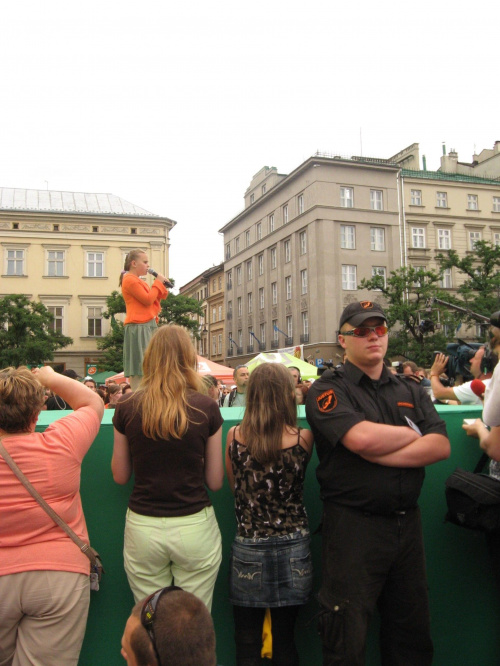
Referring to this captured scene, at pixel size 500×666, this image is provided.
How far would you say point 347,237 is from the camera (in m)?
47.9

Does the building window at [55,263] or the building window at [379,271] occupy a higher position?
the building window at [55,263]

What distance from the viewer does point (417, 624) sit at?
2701mm

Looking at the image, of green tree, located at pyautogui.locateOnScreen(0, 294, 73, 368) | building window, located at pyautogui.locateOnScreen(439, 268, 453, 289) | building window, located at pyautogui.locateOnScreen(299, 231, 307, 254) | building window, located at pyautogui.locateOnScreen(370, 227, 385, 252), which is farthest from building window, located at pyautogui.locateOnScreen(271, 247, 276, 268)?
green tree, located at pyautogui.locateOnScreen(0, 294, 73, 368)

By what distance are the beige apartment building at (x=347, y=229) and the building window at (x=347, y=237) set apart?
9cm

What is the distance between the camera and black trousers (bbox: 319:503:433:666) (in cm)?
254

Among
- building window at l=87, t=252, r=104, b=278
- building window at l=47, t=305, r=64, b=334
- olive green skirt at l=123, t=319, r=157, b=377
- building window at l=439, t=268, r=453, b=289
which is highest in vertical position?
building window at l=87, t=252, r=104, b=278

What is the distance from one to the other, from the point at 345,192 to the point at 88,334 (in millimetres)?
25764

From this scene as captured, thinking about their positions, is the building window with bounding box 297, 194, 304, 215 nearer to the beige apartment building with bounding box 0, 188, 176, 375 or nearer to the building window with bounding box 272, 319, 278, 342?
the building window with bounding box 272, 319, 278, 342

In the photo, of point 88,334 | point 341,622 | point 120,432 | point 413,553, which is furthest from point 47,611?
point 88,334

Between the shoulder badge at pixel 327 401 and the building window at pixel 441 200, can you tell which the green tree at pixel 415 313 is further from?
the shoulder badge at pixel 327 401

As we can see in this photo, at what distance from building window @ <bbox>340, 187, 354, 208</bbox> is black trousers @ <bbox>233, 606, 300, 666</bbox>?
155 feet

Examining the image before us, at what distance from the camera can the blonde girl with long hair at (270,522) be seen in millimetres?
2762

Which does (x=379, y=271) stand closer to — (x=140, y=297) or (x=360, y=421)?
(x=140, y=297)

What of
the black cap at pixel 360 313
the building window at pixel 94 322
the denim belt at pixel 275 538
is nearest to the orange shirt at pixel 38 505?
the denim belt at pixel 275 538
